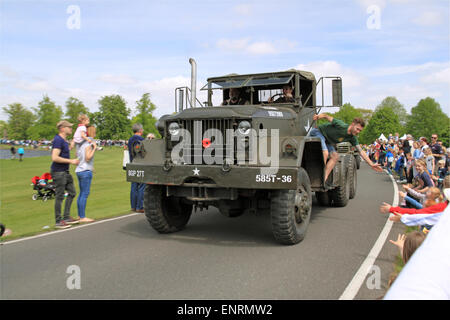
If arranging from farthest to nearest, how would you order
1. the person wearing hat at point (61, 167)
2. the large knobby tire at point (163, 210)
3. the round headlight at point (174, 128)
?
the person wearing hat at point (61, 167) < the large knobby tire at point (163, 210) < the round headlight at point (174, 128)

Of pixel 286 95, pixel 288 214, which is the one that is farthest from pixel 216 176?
pixel 286 95

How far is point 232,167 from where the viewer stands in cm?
501

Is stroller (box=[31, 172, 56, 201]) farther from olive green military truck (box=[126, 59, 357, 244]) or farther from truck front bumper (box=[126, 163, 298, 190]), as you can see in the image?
truck front bumper (box=[126, 163, 298, 190])

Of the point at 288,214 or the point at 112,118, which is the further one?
the point at 112,118

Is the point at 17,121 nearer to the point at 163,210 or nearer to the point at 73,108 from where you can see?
the point at 73,108

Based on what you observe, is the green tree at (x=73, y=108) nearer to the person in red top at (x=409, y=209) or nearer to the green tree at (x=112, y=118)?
the green tree at (x=112, y=118)

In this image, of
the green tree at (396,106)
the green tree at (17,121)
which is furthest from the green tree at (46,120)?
the green tree at (396,106)

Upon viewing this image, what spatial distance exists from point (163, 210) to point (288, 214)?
2.07 metres

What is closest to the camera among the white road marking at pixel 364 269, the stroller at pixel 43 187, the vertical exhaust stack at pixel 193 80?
the white road marking at pixel 364 269

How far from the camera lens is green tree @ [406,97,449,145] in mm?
70812

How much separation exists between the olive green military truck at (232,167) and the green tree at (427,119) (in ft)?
241

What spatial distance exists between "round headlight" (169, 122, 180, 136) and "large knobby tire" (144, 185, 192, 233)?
90cm

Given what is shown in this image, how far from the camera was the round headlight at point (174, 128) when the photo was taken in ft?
18.9

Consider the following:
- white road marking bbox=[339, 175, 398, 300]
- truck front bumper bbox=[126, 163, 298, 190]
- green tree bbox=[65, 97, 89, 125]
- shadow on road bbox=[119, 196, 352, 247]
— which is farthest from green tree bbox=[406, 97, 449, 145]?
truck front bumper bbox=[126, 163, 298, 190]
